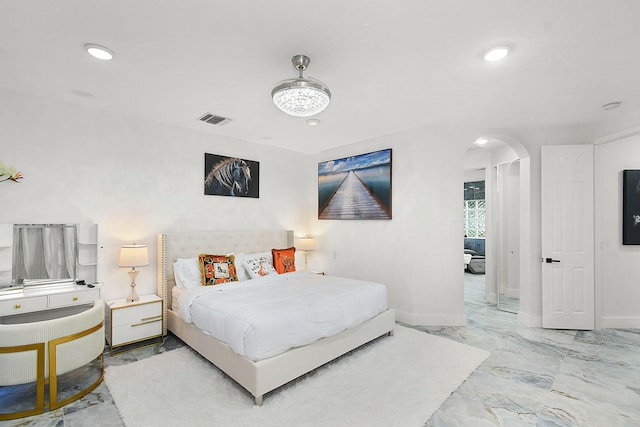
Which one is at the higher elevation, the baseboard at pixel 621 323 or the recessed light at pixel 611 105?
the recessed light at pixel 611 105

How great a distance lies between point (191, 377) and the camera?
2787mm

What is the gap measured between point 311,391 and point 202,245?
251cm

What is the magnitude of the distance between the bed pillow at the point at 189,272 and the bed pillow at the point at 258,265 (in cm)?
63

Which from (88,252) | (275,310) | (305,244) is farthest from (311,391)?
(305,244)

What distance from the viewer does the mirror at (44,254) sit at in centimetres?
300

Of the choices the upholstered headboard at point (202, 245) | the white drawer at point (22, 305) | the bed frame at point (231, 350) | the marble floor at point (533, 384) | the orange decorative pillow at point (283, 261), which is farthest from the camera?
the orange decorative pillow at point (283, 261)

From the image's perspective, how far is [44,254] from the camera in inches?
123

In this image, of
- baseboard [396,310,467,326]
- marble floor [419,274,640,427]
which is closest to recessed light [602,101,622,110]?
marble floor [419,274,640,427]

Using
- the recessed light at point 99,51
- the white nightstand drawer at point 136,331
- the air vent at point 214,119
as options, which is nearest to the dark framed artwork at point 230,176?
the air vent at point 214,119

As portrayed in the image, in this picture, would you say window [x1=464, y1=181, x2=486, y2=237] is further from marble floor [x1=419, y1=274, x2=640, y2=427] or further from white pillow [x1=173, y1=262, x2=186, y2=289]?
white pillow [x1=173, y1=262, x2=186, y2=289]

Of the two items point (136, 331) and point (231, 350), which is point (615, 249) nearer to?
point (231, 350)

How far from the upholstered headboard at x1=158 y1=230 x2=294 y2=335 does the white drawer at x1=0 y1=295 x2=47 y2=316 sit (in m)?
1.15

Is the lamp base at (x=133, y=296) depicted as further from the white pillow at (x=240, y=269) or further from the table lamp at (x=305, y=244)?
the table lamp at (x=305, y=244)

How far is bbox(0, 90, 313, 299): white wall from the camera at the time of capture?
3092mm
